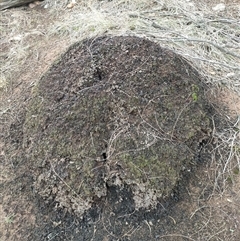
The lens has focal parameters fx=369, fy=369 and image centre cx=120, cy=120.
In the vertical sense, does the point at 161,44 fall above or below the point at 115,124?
below

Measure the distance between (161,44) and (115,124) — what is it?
1.00 meters

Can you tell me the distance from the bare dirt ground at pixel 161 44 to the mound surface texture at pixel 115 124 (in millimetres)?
93

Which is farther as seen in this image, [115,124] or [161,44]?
[161,44]

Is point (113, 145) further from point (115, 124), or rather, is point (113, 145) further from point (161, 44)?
point (161, 44)

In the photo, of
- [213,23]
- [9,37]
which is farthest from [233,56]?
[9,37]

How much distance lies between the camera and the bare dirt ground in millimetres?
1789

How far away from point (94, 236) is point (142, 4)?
2.42 m

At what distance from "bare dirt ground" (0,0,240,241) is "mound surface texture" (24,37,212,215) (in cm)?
9

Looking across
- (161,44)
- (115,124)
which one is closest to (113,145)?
(115,124)

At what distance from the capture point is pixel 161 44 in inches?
106

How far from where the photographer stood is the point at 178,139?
6.46 ft

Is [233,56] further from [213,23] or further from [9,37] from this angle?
[9,37]

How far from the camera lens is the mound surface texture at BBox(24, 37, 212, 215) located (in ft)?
6.06

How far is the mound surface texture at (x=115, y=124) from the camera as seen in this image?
6.06 ft
